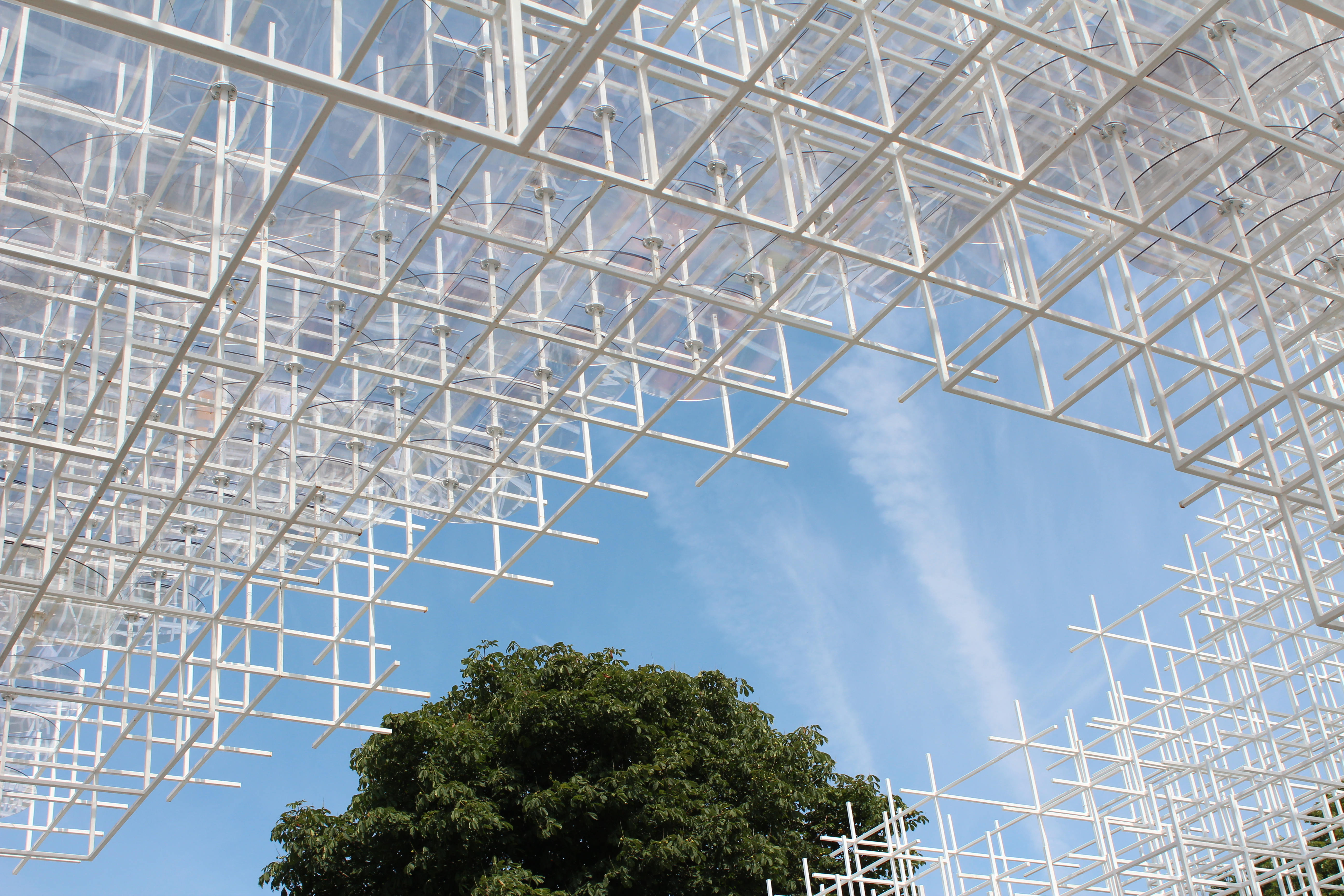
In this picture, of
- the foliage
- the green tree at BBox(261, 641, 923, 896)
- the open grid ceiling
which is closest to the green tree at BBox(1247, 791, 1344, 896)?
the foliage

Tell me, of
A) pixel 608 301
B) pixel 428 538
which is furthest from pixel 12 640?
pixel 608 301

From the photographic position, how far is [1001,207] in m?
12.3

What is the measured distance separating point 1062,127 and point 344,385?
856 centimetres

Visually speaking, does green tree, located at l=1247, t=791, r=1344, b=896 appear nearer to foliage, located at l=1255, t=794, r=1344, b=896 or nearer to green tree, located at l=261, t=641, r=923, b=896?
foliage, located at l=1255, t=794, r=1344, b=896

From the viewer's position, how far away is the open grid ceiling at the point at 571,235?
39.9ft

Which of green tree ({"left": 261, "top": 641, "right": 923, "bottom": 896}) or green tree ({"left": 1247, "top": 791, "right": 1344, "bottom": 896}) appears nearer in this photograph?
green tree ({"left": 1247, "top": 791, "right": 1344, "bottom": 896})

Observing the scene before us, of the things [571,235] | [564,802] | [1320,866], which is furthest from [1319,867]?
[571,235]

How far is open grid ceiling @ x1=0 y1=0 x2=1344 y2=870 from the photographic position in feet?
39.9

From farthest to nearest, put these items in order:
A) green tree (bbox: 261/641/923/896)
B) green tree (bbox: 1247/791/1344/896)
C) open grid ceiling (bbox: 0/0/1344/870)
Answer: green tree (bbox: 261/641/923/896) → green tree (bbox: 1247/791/1344/896) → open grid ceiling (bbox: 0/0/1344/870)

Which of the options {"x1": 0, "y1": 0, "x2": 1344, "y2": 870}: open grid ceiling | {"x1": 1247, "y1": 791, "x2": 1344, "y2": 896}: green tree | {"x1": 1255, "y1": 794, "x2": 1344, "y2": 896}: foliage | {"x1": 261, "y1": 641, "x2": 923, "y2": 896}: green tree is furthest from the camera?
{"x1": 261, "y1": 641, "x2": 923, "y2": 896}: green tree

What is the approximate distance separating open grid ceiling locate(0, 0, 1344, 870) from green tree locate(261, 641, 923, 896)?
5.06 m

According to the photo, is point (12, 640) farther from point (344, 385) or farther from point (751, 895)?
point (751, 895)

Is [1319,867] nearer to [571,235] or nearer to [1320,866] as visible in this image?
[1320,866]

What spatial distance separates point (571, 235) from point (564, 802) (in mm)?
11479
